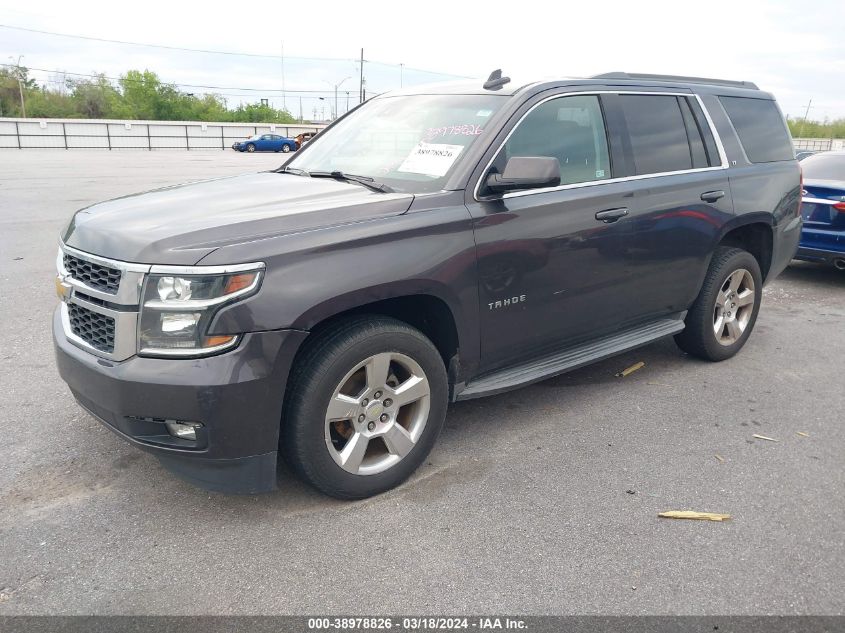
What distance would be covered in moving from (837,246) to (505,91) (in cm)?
549

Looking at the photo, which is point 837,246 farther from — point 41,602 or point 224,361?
point 41,602

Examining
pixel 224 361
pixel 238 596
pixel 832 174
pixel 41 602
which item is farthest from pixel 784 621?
pixel 832 174

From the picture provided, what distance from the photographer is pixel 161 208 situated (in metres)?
3.26

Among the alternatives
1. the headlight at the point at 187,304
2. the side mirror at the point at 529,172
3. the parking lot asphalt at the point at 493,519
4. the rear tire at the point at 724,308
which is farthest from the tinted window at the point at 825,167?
the headlight at the point at 187,304

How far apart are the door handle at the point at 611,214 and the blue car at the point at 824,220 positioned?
15.4ft

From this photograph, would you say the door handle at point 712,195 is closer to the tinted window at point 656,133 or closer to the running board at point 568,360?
the tinted window at point 656,133

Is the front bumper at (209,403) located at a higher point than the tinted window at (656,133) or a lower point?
lower

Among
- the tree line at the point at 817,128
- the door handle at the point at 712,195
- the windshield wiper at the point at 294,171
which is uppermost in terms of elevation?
the tree line at the point at 817,128

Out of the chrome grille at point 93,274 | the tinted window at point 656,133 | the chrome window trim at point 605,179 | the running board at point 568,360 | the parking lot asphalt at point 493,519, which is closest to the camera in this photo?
the parking lot asphalt at point 493,519

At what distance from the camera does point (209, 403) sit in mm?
2674

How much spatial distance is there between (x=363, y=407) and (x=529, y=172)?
138 cm

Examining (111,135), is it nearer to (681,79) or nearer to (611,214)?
(681,79)

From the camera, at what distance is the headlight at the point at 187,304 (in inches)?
104

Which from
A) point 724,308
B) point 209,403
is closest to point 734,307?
point 724,308
